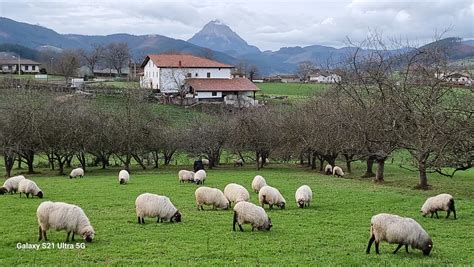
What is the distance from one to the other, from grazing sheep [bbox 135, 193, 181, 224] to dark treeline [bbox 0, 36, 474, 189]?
17.1 meters

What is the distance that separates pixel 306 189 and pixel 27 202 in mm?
15032

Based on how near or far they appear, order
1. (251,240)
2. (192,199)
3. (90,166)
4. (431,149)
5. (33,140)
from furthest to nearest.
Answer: (90,166) < (33,140) < (431,149) < (192,199) < (251,240)

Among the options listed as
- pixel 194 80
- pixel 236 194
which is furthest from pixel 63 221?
pixel 194 80

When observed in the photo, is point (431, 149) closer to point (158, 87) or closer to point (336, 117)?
point (336, 117)

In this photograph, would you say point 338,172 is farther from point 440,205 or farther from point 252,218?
point 252,218

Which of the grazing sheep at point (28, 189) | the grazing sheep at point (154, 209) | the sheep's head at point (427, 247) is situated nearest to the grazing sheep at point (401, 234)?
the sheep's head at point (427, 247)

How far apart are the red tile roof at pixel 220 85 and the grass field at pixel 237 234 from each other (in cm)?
6470

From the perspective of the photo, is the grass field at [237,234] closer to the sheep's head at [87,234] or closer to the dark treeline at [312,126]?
the sheep's head at [87,234]

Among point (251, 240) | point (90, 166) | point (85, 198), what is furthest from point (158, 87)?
point (251, 240)

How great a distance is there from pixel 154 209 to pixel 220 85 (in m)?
77.7

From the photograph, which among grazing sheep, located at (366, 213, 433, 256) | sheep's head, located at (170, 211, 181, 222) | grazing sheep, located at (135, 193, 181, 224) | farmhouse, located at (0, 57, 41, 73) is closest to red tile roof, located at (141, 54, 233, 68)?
farmhouse, located at (0, 57, 41, 73)

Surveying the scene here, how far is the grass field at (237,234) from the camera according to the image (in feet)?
48.8

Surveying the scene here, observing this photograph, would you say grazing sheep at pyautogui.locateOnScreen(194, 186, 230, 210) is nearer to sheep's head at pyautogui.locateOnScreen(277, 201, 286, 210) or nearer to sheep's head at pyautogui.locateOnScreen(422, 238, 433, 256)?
sheep's head at pyautogui.locateOnScreen(277, 201, 286, 210)

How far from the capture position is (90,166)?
57219 millimetres
